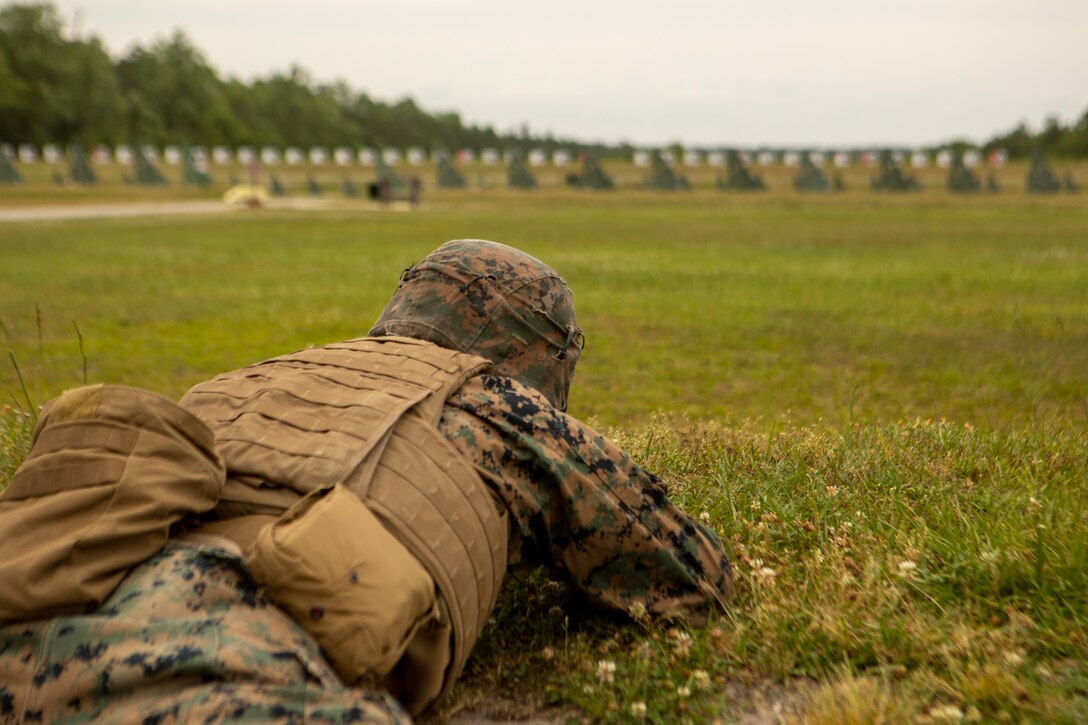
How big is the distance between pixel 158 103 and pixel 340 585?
378ft

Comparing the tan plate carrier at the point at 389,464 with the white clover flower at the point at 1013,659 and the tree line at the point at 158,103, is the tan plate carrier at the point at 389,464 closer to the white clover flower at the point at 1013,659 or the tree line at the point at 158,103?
the white clover flower at the point at 1013,659

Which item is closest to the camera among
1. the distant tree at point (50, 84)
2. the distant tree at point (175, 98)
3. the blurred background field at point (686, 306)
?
the blurred background field at point (686, 306)

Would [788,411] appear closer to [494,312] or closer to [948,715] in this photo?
[494,312]

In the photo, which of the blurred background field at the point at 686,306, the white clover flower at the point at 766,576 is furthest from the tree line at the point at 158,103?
the white clover flower at the point at 766,576

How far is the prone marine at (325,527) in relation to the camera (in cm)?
224

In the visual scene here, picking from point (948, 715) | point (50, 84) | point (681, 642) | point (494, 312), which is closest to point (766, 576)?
point (681, 642)

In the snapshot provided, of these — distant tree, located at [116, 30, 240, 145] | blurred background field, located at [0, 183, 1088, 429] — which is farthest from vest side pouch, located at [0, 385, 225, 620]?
distant tree, located at [116, 30, 240, 145]

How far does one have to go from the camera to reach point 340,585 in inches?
92.7

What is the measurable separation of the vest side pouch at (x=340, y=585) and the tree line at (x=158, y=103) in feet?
255

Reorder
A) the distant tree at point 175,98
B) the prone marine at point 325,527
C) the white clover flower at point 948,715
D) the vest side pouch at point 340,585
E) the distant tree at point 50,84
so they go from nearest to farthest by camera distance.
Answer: the prone marine at point 325,527 < the vest side pouch at point 340,585 < the white clover flower at point 948,715 < the distant tree at point 50,84 < the distant tree at point 175,98

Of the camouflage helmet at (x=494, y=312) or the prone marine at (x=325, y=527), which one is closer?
the prone marine at (x=325, y=527)

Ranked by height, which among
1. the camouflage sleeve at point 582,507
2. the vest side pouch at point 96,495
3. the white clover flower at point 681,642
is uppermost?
the vest side pouch at point 96,495

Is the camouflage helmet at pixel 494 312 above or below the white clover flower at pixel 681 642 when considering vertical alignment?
above

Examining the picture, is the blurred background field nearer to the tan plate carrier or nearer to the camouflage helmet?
the camouflage helmet
